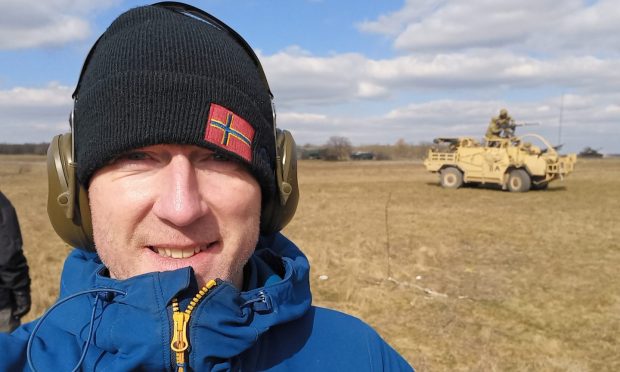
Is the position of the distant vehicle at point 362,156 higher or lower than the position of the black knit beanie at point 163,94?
lower

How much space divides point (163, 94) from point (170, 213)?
0.24 meters

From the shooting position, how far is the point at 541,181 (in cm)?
1823

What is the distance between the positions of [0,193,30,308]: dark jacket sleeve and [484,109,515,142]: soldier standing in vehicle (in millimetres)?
18590

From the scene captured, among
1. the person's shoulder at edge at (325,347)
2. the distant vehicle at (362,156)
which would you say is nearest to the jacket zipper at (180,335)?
the person's shoulder at edge at (325,347)

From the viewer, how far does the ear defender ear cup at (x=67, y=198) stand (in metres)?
1.11

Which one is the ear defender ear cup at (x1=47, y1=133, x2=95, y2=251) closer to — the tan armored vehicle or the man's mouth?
the man's mouth

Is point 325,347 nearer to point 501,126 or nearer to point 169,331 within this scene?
point 169,331

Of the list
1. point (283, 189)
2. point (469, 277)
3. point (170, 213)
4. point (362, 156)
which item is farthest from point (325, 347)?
point (362, 156)

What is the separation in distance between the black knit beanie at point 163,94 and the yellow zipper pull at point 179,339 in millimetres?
339

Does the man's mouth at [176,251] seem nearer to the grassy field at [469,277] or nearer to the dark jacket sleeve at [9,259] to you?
the dark jacket sleeve at [9,259]

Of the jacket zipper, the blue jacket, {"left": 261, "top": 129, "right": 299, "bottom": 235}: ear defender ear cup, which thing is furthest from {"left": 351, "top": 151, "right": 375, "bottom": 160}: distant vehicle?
the jacket zipper

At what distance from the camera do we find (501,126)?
19.6 m

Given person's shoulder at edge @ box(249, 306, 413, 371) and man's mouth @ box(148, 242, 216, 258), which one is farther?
person's shoulder at edge @ box(249, 306, 413, 371)

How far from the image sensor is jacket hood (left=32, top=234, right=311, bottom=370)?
914mm
